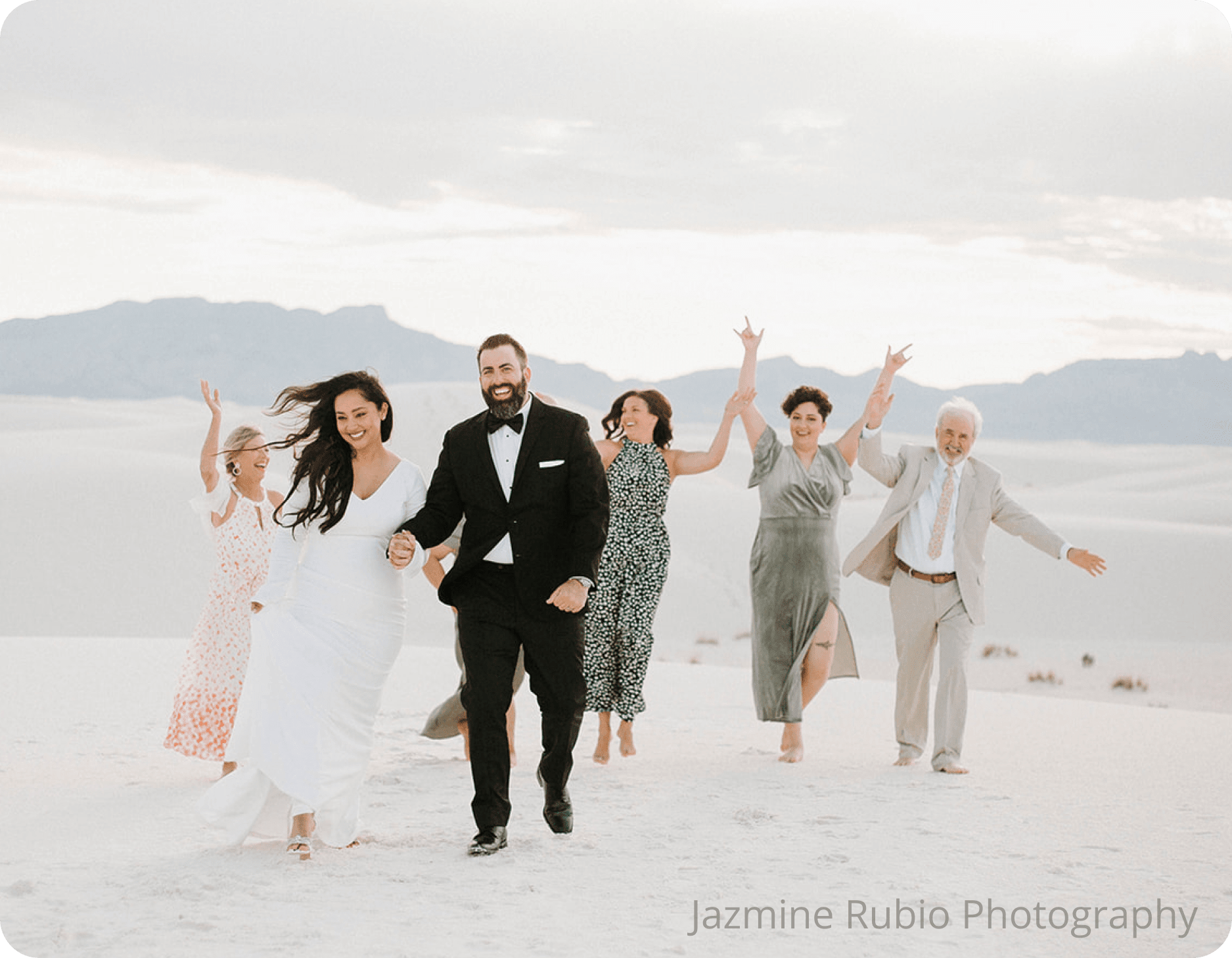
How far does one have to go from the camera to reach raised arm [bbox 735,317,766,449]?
Result: 25.4 ft

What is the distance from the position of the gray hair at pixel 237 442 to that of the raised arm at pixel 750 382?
8.72 feet

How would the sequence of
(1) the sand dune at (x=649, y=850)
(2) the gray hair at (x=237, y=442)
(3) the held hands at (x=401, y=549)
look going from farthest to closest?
(2) the gray hair at (x=237, y=442)
(3) the held hands at (x=401, y=549)
(1) the sand dune at (x=649, y=850)

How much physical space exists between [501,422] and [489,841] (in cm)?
174

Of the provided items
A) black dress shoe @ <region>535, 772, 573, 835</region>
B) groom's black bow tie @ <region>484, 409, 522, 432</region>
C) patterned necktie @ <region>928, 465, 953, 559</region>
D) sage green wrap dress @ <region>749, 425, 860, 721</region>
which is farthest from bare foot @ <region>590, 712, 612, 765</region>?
groom's black bow tie @ <region>484, 409, 522, 432</region>

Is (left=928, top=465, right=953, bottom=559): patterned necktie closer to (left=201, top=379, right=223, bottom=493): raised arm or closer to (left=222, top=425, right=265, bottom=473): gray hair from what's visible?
(left=222, top=425, right=265, bottom=473): gray hair

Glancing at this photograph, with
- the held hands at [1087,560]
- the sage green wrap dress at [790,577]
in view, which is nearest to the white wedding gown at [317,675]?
the sage green wrap dress at [790,577]

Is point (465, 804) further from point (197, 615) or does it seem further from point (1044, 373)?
point (1044, 373)

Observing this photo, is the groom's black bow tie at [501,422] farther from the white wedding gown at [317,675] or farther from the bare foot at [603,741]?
the bare foot at [603,741]

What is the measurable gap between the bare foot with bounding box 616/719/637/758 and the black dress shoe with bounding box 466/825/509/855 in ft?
7.48

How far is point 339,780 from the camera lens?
5621mm

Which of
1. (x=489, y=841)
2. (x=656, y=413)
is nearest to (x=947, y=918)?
(x=489, y=841)

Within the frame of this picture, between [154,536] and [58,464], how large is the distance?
5.09 m

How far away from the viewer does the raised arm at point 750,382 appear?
25.4 feet

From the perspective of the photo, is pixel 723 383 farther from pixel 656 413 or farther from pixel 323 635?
pixel 323 635
